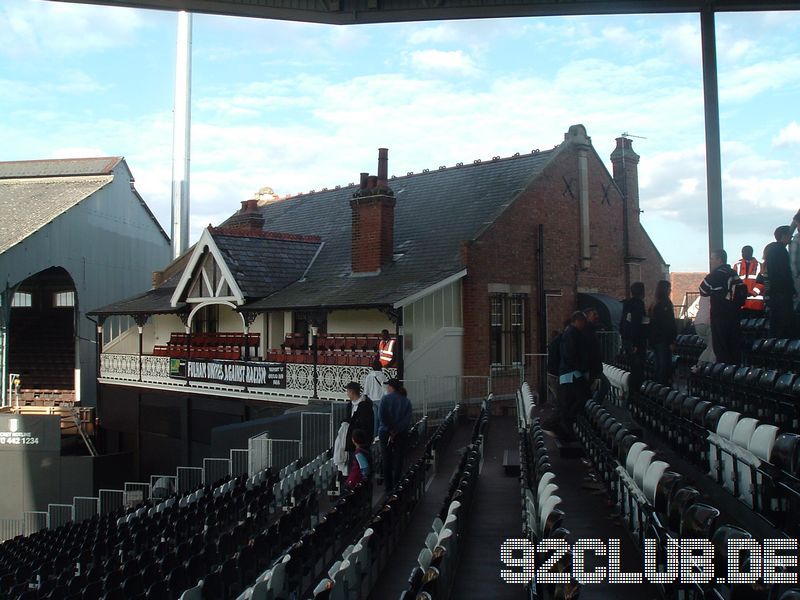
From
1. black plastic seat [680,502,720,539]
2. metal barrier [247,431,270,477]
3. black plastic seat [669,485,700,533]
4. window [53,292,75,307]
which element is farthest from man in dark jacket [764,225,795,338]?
window [53,292,75,307]

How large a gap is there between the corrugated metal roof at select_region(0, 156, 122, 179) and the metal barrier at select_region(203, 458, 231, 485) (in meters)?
21.6

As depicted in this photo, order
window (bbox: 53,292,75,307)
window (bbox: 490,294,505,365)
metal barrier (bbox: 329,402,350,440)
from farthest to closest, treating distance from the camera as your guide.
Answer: window (bbox: 53,292,75,307) < window (bbox: 490,294,505,365) < metal barrier (bbox: 329,402,350,440)

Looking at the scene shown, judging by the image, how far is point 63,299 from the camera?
36.0 meters

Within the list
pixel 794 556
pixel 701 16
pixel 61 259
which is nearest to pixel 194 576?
pixel 794 556

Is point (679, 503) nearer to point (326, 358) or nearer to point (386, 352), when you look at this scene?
point (386, 352)

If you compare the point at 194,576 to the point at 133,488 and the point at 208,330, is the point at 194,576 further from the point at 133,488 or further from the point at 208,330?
the point at 208,330

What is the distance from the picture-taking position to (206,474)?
1619 cm

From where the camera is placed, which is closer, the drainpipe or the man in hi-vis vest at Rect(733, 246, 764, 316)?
the man in hi-vis vest at Rect(733, 246, 764, 316)

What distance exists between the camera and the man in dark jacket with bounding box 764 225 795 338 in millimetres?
8875

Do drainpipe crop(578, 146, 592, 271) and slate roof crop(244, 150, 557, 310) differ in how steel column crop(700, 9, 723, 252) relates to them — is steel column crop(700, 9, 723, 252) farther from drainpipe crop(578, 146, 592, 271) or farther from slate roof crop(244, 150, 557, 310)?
drainpipe crop(578, 146, 592, 271)

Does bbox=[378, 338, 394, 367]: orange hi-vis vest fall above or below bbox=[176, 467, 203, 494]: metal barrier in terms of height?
above

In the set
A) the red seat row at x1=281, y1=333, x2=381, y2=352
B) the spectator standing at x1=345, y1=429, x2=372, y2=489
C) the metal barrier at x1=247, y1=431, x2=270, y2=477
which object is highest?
the red seat row at x1=281, y1=333, x2=381, y2=352

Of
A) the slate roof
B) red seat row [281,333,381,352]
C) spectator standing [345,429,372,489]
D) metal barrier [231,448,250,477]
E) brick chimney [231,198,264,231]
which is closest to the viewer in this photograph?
spectator standing [345,429,372,489]

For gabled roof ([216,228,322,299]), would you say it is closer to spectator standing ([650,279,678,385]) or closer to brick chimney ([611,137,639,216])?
brick chimney ([611,137,639,216])
